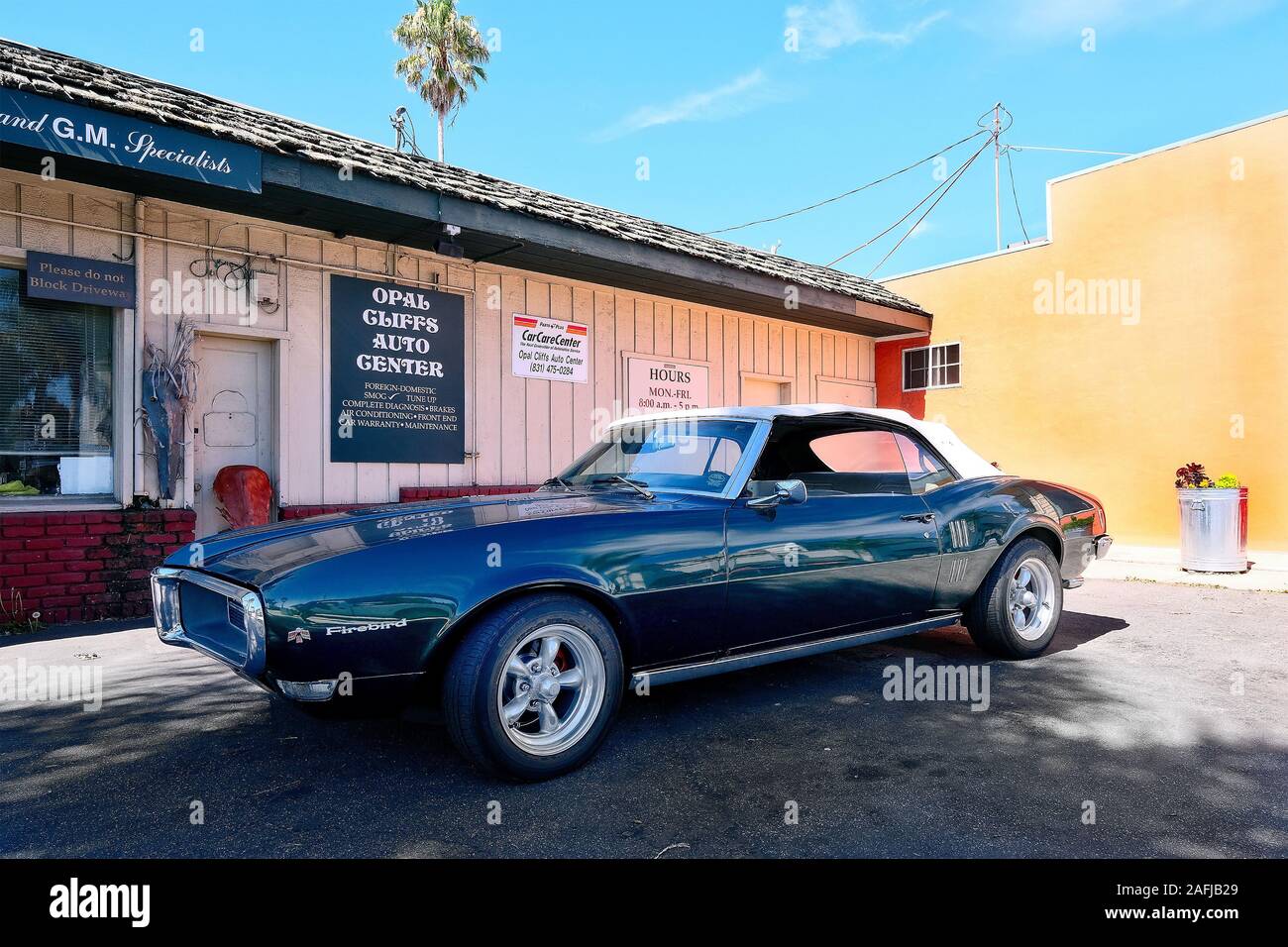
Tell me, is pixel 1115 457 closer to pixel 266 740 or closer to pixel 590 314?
pixel 590 314

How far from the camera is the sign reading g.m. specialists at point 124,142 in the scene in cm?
450

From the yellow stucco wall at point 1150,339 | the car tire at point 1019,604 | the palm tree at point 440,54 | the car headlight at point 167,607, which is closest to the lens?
the car headlight at point 167,607

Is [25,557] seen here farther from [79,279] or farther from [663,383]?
[663,383]

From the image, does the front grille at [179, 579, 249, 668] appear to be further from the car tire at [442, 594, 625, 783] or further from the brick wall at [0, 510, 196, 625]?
the brick wall at [0, 510, 196, 625]

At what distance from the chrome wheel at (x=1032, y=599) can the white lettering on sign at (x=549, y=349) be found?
523 centimetres

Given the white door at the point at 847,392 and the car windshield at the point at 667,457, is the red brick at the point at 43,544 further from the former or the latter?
the white door at the point at 847,392

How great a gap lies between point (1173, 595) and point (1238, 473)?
9.12 feet

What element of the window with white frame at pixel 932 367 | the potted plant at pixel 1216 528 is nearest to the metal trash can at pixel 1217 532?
the potted plant at pixel 1216 528

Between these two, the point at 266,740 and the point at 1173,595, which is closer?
the point at 266,740

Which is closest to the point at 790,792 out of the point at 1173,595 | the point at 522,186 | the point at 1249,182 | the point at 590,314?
the point at 1173,595

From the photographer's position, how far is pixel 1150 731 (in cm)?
325

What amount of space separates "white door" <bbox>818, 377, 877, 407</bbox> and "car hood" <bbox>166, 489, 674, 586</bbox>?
8.34 meters

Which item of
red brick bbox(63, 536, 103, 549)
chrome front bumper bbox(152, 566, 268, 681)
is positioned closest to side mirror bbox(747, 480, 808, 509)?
chrome front bumper bbox(152, 566, 268, 681)

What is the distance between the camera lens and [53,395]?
222 inches
